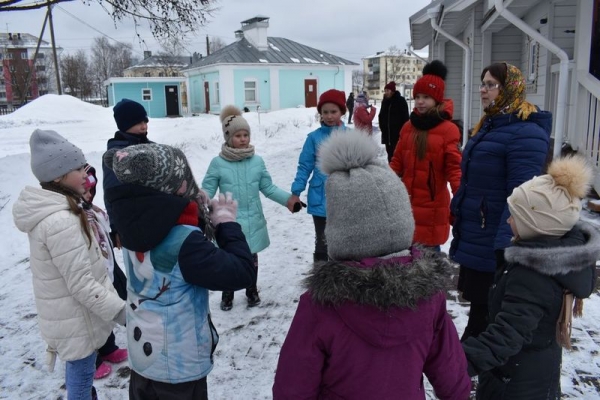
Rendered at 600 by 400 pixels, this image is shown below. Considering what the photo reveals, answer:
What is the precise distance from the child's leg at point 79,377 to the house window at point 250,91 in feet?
109

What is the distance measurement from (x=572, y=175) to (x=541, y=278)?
0.41m

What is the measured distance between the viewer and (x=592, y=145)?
7.05m

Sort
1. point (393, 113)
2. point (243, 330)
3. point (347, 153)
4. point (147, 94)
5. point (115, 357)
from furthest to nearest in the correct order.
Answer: point (147, 94), point (393, 113), point (243, 330), point (115, 357), point (347, 153)

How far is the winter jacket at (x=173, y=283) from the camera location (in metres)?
1.87

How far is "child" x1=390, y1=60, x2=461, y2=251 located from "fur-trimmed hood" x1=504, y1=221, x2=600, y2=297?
5.79 ft

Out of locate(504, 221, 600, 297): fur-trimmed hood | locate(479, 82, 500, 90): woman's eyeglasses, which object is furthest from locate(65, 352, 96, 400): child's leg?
locate(479, 82, 500, 90): woman's eyeglasses

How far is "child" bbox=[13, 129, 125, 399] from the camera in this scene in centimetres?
241

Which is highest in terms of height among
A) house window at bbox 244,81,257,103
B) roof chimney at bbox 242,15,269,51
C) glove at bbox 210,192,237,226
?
roof chimney at bbox 242,15,269,51

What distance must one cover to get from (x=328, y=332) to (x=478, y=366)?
0.72 m

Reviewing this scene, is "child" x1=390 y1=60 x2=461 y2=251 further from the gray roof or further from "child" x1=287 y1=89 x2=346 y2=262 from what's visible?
the gray roof

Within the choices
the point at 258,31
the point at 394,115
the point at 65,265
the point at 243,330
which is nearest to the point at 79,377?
the point at 65,265

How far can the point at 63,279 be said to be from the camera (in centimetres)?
251

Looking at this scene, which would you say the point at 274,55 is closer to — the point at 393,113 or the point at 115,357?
the point at 393,113

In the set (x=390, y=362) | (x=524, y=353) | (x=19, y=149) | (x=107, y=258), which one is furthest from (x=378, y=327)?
(x=19, y=149)
